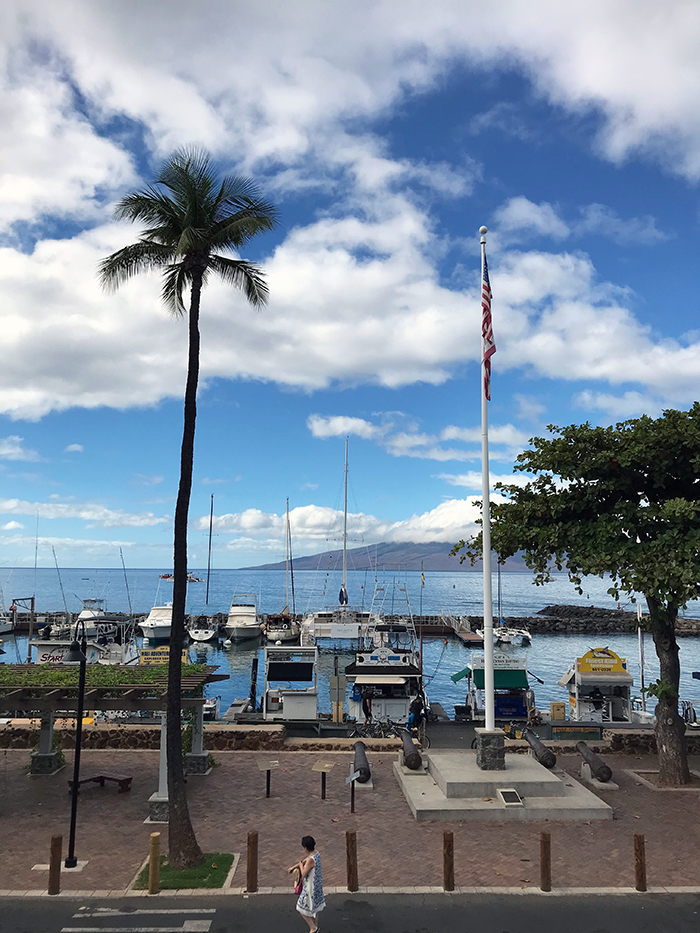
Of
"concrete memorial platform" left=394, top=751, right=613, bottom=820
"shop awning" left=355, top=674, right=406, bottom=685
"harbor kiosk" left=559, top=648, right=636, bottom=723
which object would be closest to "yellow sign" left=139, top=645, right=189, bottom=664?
"shop awning" left=355, top=674, right=406, bottom=685

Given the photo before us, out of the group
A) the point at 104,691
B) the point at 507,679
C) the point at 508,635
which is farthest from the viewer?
the point at 508,635

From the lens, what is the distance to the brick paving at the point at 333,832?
12.7 m

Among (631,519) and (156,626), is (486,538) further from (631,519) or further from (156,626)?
(156,626)

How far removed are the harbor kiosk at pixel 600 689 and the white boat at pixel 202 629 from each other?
62.2 meters

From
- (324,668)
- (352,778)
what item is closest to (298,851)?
(352,778)

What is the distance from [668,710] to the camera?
62.0ft

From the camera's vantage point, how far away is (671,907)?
11.5 m

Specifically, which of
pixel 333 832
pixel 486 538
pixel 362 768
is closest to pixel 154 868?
pixel 333 832

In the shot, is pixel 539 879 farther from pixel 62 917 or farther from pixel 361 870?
pixel 62 917

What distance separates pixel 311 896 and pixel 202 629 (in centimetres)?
8286

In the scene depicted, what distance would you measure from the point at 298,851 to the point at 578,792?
762 centimetres

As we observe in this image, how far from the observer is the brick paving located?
12727 millimetres

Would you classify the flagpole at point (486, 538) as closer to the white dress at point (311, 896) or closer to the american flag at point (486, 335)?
the american flag at point (486, 335)

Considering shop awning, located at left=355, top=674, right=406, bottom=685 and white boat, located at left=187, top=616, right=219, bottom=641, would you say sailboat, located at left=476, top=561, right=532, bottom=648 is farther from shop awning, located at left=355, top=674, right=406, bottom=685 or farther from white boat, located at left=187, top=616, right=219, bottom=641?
shop awning, located at left=355, top=674, right=406, bottom=685
